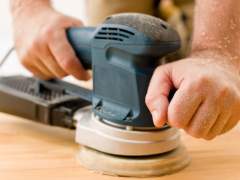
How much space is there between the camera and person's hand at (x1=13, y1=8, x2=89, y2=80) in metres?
1.01

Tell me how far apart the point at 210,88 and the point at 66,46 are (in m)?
0.35

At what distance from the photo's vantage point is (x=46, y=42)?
1.03 metres

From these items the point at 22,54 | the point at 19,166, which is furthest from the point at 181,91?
the point at 22,54

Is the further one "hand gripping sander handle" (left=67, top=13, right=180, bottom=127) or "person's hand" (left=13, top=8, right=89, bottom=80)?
"person's hand" (left=13, top=8, right=89, bottom=80)

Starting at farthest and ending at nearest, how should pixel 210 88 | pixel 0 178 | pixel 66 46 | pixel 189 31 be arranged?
pixel 189 31, pixel 66 46, pixel 0 178, pixel 210 88

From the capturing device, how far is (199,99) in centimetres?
74

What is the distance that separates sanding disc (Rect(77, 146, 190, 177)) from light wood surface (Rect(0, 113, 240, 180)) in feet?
0.04

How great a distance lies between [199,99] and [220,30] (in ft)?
0.52

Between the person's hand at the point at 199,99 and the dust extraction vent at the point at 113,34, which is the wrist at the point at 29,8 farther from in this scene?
the person's hand at the point at 199,99

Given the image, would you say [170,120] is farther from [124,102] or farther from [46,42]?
[46,42]

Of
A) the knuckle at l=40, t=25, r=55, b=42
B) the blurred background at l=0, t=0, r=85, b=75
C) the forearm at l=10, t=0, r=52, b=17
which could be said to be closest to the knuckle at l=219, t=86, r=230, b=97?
the knuckle at l=40, t=25, r=55, b=42

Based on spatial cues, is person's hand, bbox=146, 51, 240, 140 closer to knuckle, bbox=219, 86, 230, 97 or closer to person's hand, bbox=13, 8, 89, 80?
knuckle, bbox=219, 86, 230, 97

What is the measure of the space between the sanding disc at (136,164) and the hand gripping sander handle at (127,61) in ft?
0.18

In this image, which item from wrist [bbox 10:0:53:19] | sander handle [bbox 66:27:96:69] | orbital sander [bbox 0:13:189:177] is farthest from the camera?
wrist [bbox 10:0:53:19]
